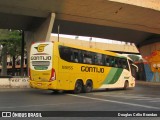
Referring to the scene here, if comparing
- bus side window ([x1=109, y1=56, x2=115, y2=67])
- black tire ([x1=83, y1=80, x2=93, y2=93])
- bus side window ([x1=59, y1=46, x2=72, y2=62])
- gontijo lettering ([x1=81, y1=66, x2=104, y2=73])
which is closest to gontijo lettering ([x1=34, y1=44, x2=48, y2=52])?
bus side window ([x1=59, y1=46, x2=72, y2=62])

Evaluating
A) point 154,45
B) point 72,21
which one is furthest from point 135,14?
point 154,45

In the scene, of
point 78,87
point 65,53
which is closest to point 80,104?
point 65,53

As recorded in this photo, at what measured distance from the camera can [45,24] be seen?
34.8 metres

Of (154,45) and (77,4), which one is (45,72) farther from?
(154,45)

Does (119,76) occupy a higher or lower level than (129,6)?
lower

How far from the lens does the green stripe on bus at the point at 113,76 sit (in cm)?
2656

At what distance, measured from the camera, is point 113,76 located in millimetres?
27125

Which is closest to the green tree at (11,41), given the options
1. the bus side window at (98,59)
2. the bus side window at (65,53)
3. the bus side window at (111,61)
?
the bus side window at (111,61)

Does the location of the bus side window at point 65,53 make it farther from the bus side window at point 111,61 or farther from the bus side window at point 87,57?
the bus side window at point 111,61

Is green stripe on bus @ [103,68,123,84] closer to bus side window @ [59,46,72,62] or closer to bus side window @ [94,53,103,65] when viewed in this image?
bus side window @ [94,53,103,65]

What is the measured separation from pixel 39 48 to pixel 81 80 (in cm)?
379

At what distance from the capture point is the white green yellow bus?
21.4 m

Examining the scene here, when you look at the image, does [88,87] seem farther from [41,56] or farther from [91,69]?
[41,56]

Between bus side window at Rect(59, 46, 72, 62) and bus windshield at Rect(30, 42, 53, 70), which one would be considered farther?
bus side window at Rect(59, 46, 72, 62)
